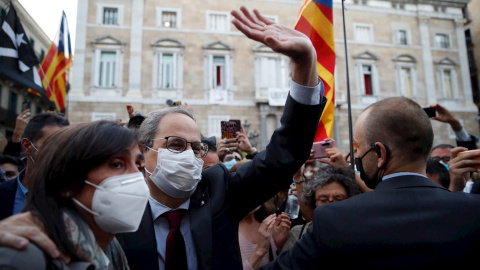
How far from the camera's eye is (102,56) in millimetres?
18641

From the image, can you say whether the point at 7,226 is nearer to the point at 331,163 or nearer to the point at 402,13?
the point at 331,163

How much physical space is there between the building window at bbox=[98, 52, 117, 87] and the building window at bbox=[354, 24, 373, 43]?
48.4 feet

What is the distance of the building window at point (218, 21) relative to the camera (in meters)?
20.0

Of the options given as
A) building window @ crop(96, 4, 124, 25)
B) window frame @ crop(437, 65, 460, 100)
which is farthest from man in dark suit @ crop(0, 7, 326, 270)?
window frame @ crop(437, 65, 460, 100)

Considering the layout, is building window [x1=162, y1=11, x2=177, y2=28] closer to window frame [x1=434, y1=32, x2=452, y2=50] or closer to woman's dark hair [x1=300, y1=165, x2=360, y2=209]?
window frame [x1=434, y1=32, x2=452, y2=50]

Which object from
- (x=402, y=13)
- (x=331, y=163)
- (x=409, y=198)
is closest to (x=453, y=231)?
(x=409, y=198)

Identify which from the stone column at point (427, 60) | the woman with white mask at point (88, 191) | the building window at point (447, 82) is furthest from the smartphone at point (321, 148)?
the building window at point (447, 82)

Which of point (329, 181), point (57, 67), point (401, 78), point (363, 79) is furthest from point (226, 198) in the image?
point (401, 78)

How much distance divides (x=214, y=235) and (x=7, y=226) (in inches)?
41.0

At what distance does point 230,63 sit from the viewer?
19.8 m

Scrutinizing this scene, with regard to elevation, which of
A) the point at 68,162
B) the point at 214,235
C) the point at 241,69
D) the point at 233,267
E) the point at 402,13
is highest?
the point at 402,13

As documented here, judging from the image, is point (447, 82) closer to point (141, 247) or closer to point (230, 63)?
point (230, 63)

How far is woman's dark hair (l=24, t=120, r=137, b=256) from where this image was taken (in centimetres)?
122

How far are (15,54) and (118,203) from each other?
23.9ft
